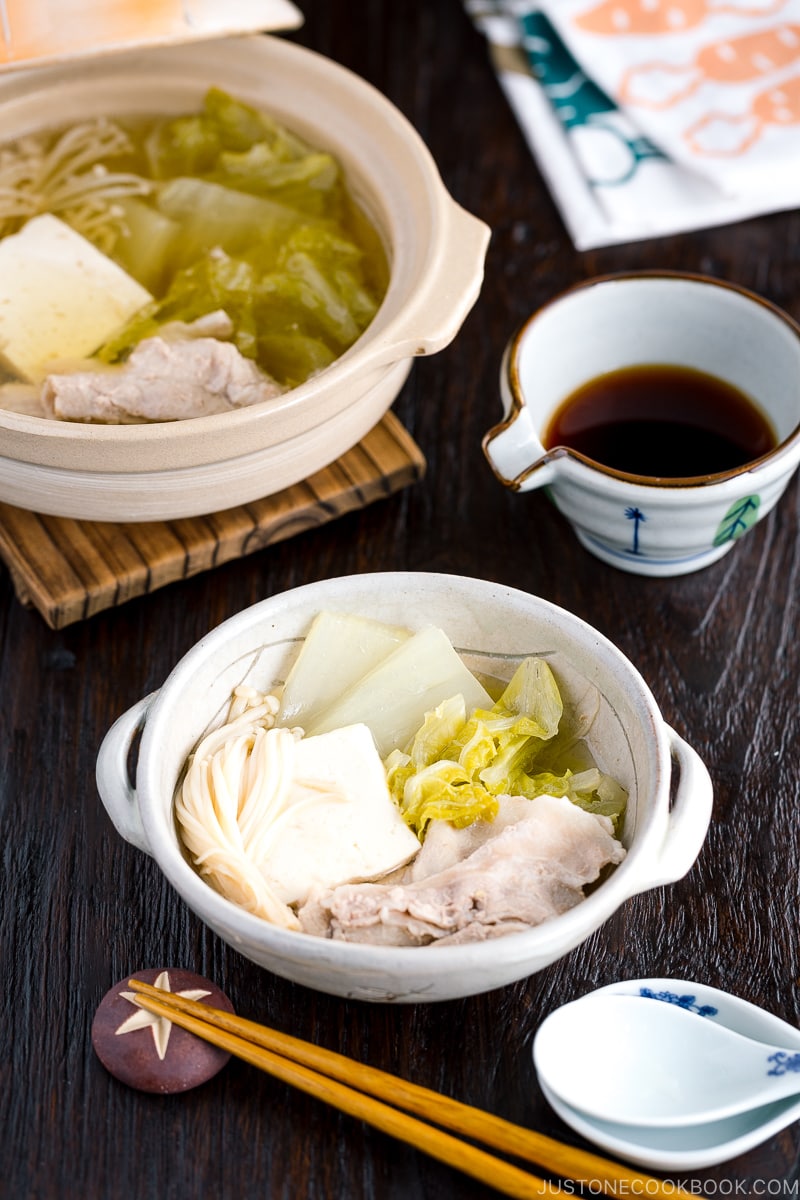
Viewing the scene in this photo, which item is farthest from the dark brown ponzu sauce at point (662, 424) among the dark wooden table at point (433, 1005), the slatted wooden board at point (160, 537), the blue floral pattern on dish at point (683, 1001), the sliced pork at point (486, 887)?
the blue floral pattern on dish at point (683, 1001)

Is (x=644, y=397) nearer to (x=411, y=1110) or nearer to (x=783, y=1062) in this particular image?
(x=783, y=1062)

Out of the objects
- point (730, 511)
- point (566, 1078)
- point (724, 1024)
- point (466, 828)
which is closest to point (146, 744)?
point (466, 828)

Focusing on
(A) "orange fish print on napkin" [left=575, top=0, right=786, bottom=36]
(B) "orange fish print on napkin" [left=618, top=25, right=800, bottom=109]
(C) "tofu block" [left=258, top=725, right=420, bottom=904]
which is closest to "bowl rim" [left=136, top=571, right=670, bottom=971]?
(C) "tofu block" [left=258, top=725, right=420, bottom=904]

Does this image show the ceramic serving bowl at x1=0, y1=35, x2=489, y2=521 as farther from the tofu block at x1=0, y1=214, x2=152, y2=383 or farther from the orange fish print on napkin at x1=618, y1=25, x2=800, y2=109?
the orange fish print on napkin at x1=618, y1=25, x2=800, y2=109

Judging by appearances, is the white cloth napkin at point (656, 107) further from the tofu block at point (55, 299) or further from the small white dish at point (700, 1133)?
the small white dish at point (700, 1133)

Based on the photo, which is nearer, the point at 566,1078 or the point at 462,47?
the point at 566,1078

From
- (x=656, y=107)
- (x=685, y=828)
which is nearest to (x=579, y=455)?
(x=685, y=828)

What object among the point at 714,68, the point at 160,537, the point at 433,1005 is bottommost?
the point at 433,1005

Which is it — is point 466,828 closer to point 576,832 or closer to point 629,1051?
point 576,832
